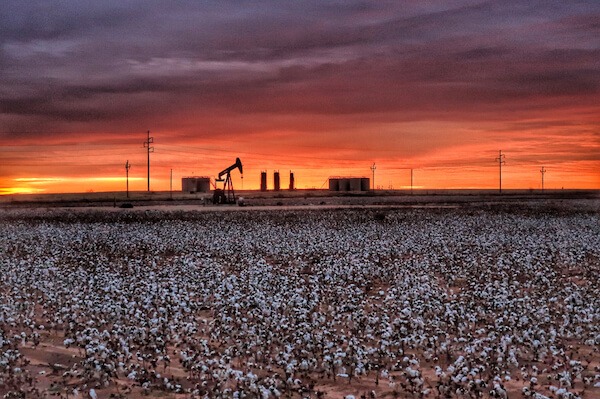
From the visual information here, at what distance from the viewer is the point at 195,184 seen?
17312 centimetres

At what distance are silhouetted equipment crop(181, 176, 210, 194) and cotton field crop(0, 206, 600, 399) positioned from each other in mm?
147390

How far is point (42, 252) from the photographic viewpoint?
2556cm

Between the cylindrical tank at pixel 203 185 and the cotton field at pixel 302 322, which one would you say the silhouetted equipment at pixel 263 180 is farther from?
the cotton field at pixel 302 322

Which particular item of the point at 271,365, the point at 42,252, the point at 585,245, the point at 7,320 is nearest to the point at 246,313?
the point at 271,365

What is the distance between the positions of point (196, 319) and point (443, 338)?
5.61 metres

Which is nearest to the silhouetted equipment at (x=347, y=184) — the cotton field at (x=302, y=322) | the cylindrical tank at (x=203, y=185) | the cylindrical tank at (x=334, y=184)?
the cylindrical tank at (x=334, y=184)

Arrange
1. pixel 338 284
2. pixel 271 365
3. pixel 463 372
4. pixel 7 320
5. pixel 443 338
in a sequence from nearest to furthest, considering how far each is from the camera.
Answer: pixel 463 372, pixel 271 365, pixel 443 338, pixel 7 320, pixel 338 284

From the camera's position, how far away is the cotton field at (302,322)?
968 cm

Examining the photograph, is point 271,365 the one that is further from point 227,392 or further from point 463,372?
point 463,372

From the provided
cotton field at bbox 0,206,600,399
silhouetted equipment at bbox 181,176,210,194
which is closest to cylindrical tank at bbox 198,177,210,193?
silhouetted equipment at bbox 181,176,210,194

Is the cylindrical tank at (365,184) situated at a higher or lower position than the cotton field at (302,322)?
higher

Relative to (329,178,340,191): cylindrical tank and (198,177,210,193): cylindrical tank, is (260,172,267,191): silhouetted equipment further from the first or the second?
(198,177,210,193): cylindrical tank

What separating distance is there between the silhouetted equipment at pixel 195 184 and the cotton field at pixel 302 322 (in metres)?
147

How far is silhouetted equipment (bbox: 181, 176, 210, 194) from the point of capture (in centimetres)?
17218
